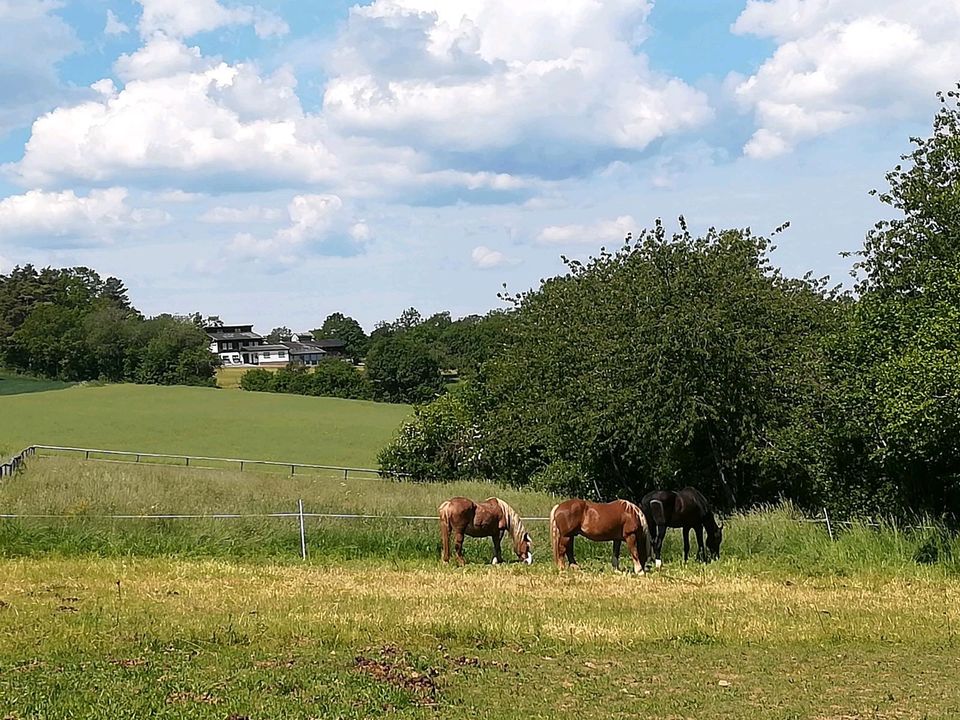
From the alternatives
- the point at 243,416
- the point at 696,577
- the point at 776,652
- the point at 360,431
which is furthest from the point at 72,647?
the point at 243,416

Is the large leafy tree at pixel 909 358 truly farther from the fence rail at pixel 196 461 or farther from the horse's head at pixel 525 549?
the fence rail at pixel 196 461

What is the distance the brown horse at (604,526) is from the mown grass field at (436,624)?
0.56 meters

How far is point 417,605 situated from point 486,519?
19.7ft

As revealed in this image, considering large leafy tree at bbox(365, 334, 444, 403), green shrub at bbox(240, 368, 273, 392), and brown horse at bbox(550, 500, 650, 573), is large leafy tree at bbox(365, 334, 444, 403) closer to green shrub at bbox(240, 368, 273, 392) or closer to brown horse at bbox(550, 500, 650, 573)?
green shrub at bbox(240, 368, 273, 392)

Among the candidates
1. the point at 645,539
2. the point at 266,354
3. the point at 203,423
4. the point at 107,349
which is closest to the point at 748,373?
the point at 645,539

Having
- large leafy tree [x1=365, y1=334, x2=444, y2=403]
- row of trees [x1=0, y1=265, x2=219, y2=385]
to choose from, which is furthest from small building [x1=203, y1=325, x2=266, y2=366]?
large leafy tree [x1=365, y1=334, x2=444, y2=403]

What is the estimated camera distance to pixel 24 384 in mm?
88062

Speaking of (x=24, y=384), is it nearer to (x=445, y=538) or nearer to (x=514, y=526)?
(x=445, y=538)

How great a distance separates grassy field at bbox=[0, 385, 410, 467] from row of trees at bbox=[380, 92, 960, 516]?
24.4m

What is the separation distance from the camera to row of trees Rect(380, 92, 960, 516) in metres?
20.1

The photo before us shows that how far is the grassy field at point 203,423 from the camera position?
6019 centimetres

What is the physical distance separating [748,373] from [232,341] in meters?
140

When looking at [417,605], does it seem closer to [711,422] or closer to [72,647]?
[72,647]

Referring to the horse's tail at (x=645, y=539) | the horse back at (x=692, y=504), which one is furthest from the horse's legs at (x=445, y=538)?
the horse back at (x=692, y=504)
